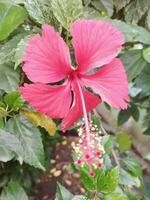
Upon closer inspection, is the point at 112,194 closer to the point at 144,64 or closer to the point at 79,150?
the point at 79,150

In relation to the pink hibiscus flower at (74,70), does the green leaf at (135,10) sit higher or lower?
lower

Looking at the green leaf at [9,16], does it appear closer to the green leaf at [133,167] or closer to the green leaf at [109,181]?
the green leaf at [109,181]

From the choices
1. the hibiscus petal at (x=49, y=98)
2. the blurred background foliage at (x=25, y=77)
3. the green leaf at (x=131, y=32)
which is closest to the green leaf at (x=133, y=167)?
the blurred background foliage at (x=25, y=77)

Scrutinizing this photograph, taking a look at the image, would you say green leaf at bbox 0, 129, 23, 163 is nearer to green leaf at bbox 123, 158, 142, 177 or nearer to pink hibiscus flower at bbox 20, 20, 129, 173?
pink hibiscus flower at bbox 20, 20, 129, 173

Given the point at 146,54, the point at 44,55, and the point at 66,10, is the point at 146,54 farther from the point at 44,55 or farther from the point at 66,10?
the point at 44,55

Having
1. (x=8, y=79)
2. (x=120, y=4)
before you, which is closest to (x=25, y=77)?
(x=8, y=79)

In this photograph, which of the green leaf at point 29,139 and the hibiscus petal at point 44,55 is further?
the green leaf at point 29,139
